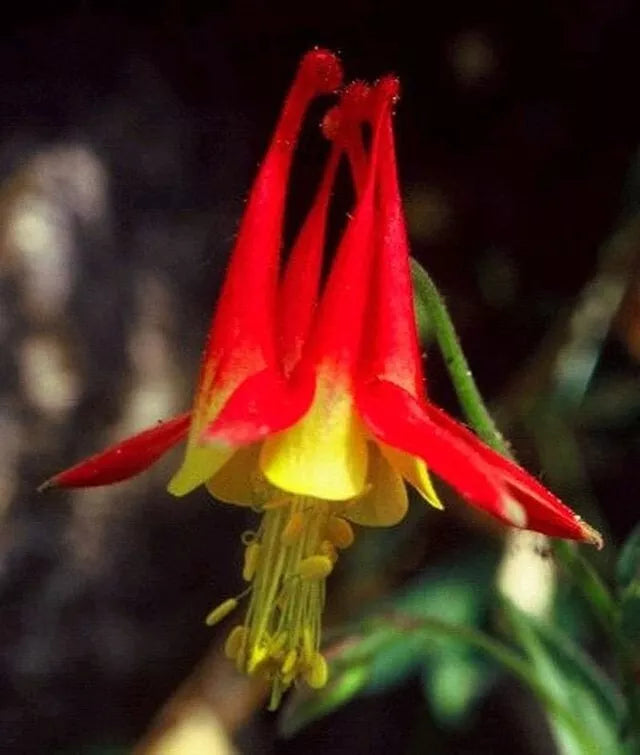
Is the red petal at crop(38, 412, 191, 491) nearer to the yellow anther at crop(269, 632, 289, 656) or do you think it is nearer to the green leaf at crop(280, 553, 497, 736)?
the yellow anther at crop(269, 632, 289, 656)

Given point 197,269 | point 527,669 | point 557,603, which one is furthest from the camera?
point 197,269

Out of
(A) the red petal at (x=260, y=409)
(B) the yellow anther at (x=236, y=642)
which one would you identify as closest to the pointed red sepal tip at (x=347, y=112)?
(A) the red petal at (x=260, y=409)

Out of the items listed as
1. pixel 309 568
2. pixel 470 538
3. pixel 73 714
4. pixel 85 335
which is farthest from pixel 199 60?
pixel 309 568

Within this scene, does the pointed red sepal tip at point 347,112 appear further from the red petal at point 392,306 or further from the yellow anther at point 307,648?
the yellow anther at point 307,648

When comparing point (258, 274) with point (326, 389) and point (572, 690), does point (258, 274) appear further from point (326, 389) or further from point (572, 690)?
point (572, 690)

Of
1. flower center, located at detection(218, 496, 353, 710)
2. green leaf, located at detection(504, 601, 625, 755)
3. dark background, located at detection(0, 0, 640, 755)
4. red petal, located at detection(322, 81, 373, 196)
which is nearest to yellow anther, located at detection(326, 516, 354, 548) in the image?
flower center, located at detection(218, 496, 353, 710)

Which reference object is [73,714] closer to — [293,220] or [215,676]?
[215,676]
